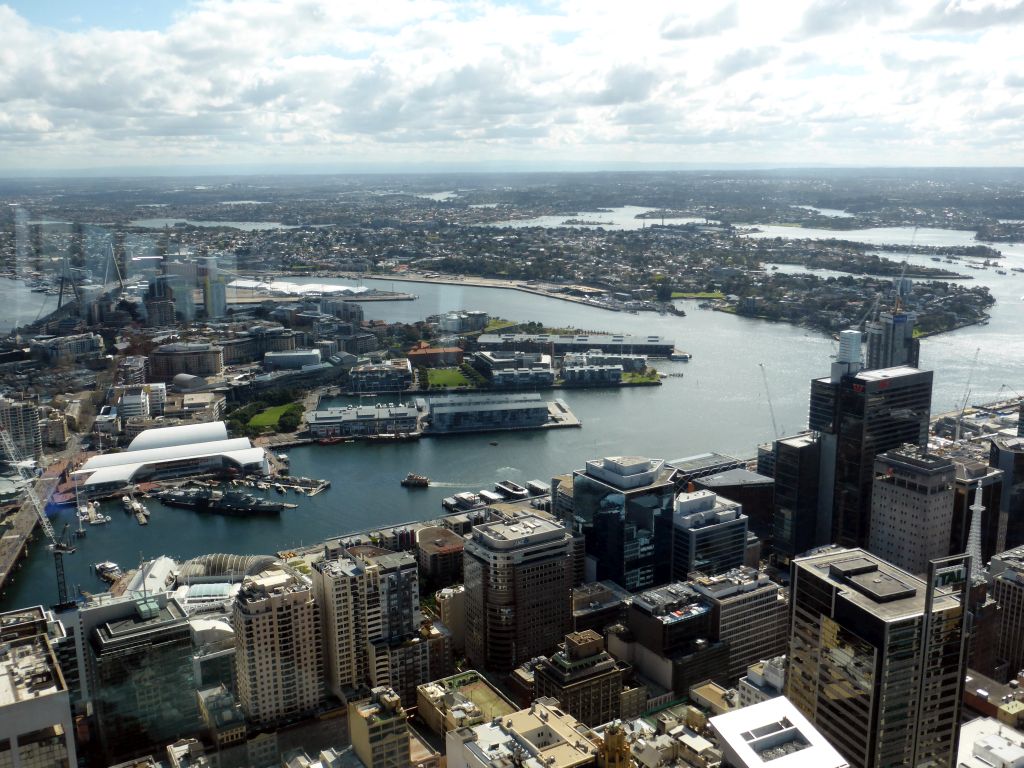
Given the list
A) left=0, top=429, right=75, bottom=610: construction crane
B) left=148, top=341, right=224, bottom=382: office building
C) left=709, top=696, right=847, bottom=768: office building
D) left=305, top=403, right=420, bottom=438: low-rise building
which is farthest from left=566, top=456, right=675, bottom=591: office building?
left=148, top=341, right=224, bottom=382: office building

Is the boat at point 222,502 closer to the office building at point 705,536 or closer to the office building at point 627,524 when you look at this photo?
the office building at point 627,524

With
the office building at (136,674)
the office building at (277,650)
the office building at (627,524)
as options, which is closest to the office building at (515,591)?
the office building at (627,524)

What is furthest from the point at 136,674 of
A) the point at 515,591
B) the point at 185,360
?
the point at 185,360

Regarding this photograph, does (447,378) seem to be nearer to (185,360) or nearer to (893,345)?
(185,360)

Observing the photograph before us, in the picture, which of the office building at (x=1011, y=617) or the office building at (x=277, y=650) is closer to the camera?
the office building at (x=277, y=650)

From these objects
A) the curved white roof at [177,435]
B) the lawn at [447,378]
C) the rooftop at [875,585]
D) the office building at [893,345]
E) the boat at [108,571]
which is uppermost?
the rooftop at [875,585]

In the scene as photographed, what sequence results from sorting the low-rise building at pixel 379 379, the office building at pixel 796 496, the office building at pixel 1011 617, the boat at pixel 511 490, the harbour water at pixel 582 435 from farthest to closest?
the low-rise building at pixel 379 379, the boat at pixel 511 490, the harbour water at pixel 582 435, the office building at pixel 796 496, the office building at pixel 1011 617

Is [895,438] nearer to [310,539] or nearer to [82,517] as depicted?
[310,539]
